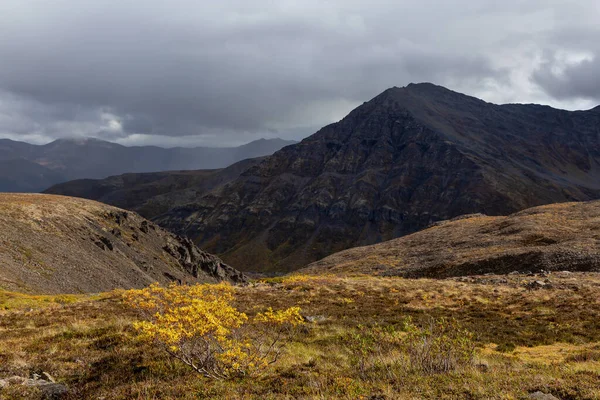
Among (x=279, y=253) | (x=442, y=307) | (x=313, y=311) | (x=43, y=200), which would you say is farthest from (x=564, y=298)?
(x=279, y=253)

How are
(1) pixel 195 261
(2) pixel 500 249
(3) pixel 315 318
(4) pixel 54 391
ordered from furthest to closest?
(1) pixel 195 261 → (2) pixel 500 249 → (3) pixel 315 318 → (4) pixel 54 391

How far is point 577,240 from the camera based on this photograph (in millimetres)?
51656

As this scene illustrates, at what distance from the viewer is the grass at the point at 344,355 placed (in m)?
9.19

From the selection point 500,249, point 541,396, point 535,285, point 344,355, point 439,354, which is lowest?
point 500,249

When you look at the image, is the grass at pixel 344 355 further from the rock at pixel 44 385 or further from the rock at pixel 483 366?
the rock at pixel 44 385

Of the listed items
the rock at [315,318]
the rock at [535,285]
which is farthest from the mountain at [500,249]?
the rock at [315,318]

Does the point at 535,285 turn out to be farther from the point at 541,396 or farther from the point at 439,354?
the point at 541,396

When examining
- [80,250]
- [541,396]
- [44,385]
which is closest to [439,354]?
[541,396]

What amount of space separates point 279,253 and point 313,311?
548 feet

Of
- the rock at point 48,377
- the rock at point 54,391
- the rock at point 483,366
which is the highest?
the rock at point 54,391

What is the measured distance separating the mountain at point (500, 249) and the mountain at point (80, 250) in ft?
115

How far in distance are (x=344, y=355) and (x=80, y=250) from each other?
167ft

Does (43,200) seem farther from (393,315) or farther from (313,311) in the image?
(393,315)

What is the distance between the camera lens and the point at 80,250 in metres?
51.7
